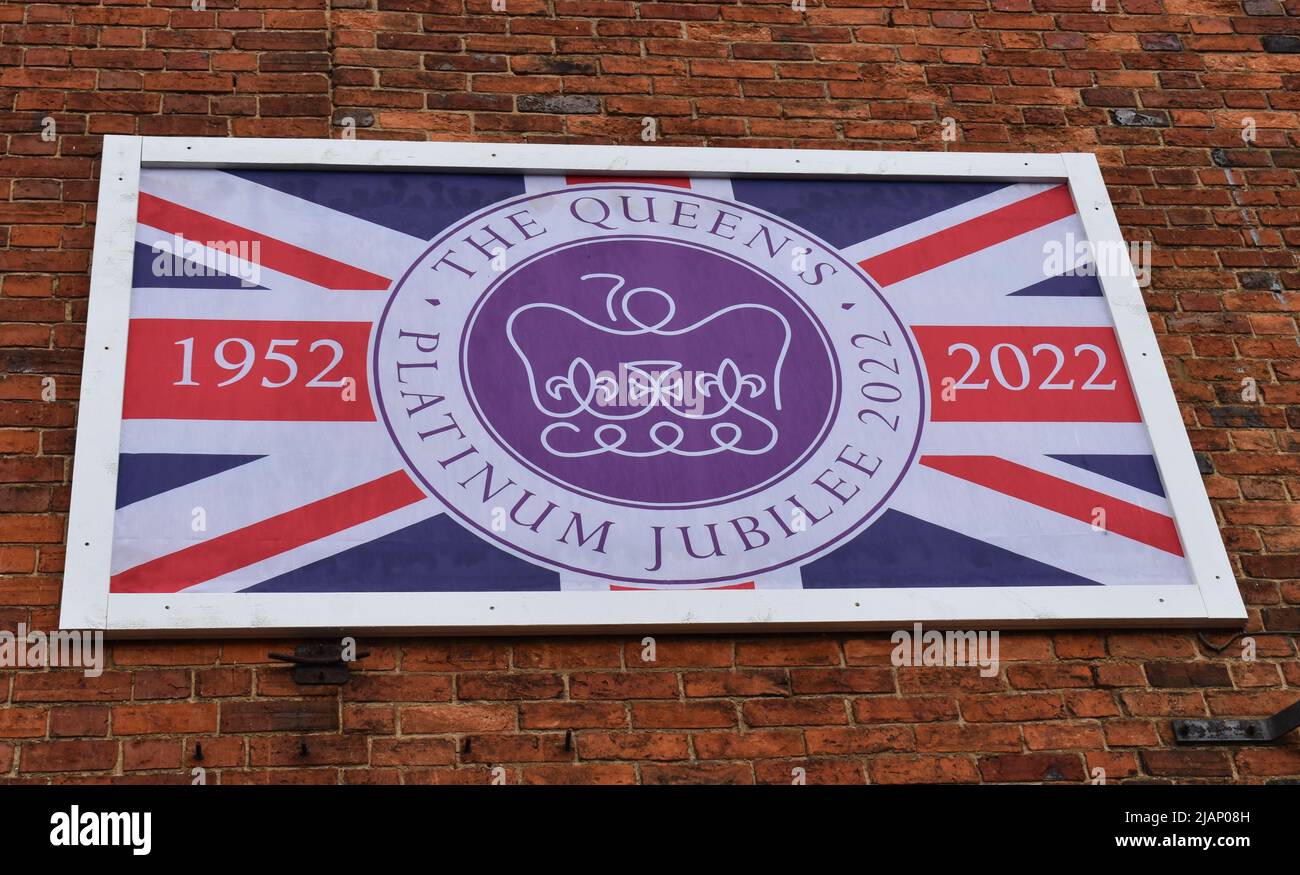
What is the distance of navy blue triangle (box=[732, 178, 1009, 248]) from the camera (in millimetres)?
4688

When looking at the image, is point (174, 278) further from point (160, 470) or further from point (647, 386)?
point (647, 386)

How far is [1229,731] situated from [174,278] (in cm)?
293

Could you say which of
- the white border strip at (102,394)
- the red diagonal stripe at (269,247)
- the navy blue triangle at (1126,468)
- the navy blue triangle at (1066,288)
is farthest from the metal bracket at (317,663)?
the navy blue triangle at (1066,288)

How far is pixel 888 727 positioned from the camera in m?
3.88

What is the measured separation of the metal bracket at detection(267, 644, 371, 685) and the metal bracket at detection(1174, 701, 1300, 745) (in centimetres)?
200

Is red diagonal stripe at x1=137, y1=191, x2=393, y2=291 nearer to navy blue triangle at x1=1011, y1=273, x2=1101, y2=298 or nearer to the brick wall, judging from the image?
the brick wall

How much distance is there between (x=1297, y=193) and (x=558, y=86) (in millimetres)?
2310

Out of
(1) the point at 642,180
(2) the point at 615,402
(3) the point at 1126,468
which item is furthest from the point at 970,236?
(2) the point at 615,402

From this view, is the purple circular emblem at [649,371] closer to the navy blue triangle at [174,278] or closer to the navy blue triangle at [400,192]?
the navy blue triangle at [400,192]

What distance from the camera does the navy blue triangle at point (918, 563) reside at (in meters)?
4.05

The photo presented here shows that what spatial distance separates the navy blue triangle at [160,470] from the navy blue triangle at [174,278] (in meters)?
0.52

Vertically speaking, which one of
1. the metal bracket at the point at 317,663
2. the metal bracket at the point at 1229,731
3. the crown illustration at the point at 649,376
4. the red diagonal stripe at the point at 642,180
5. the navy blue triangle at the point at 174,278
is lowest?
the metal bracket at the point at 1229,731

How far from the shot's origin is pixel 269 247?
14.4 ft

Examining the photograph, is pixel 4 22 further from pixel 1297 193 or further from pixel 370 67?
pixel 1297 193
